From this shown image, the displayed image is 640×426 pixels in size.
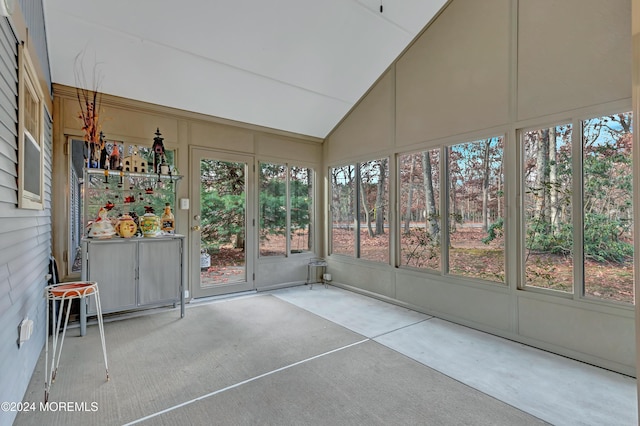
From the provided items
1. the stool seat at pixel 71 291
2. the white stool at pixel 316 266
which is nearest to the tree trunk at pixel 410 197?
the white stool at pixel 316 266

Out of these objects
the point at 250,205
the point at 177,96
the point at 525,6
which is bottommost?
the point at 250,205

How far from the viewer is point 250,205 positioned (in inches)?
189

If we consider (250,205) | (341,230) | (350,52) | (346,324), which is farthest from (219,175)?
(346,324)

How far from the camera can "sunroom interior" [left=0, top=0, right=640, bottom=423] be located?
8.02ft

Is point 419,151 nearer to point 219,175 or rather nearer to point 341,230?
point 341,230

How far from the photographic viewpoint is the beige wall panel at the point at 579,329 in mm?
2387

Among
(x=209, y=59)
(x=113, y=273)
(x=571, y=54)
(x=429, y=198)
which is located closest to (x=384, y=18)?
(x=571, y=54)

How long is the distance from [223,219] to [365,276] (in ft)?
7.67

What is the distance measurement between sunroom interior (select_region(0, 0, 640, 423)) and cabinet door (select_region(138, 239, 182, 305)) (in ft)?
0.23

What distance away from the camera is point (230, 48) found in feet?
11.4

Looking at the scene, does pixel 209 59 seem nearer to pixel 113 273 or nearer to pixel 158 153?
pixel 158 153

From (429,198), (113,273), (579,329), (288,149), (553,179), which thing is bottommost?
(579,329)

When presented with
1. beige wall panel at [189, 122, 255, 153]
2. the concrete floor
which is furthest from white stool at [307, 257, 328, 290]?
beige wall panel at [189, 122, 255, 153]

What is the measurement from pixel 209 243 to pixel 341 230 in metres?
2.15
